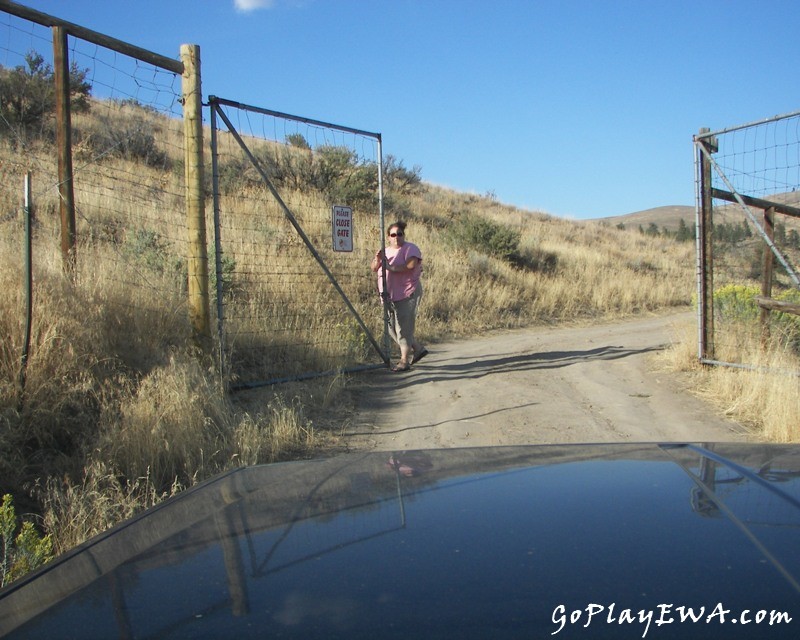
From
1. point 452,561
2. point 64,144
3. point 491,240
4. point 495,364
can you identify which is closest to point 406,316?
point 495,364

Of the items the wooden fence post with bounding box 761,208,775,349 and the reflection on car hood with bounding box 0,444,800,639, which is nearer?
the reflection on car hood with bounding box 0,444,800,639

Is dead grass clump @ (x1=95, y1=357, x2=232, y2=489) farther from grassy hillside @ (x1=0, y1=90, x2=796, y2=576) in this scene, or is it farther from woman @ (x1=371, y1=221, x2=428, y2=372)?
woman @ (x1=371, y1=221, x2=428, y2=372)

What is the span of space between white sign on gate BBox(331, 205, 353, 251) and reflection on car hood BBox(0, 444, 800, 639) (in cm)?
642

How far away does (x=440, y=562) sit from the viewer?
171cm

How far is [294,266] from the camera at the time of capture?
42.2 feet

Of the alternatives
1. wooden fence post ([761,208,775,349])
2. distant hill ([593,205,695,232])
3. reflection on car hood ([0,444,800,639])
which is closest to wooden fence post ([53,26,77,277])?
reflection on car hood ([0,444,800,639])

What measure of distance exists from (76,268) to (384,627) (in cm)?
594

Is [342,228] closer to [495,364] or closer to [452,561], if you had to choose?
[495,364]

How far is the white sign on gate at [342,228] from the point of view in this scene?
29.1 feet

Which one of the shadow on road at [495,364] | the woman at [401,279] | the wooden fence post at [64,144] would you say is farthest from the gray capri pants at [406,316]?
the wooden fence post at [64,144]

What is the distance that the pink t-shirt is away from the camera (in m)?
9.45

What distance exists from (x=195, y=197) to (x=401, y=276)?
10.1 feet

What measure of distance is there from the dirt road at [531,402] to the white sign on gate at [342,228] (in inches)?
65.4

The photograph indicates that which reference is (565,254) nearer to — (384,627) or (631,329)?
(631,329)
